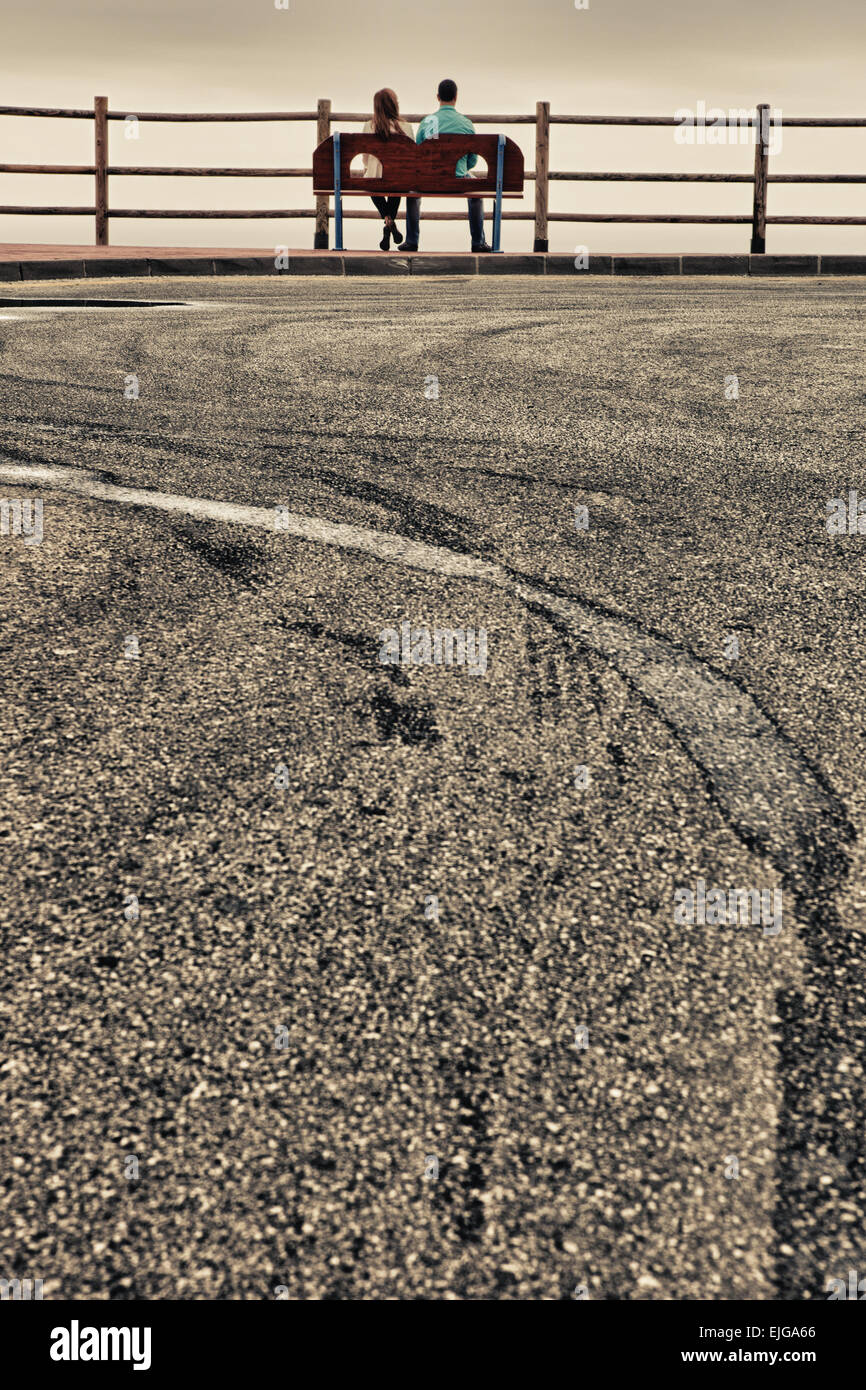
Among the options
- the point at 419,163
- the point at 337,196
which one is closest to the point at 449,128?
the point at 419,163

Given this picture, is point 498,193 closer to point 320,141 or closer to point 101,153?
point 320,141

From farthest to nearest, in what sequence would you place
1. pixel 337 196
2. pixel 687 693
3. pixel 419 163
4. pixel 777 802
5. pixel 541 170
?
pixel 541 170 < pixel 337 196 < pixel 419 163 < pixel 687 693 < pixel 777 802

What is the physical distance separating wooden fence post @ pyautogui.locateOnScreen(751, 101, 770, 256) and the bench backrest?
11.8 ft

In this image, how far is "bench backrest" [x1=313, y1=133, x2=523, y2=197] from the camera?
15.1 m

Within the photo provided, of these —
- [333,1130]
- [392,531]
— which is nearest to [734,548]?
[392,531]

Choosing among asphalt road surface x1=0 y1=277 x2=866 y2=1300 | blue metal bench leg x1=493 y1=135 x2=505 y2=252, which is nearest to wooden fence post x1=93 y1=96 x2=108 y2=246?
blue metal bench leg x1=493 y1=135 x2=505 y2=252

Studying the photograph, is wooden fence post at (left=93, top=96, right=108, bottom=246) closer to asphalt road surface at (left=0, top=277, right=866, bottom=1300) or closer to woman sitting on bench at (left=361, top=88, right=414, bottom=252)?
woman sitting on bench at (left=361, top=88, right=414, bottom=252)

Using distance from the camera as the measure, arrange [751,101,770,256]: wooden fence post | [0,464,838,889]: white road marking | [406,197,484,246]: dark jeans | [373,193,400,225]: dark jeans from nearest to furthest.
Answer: [0,464,838,889]: white road marking, [406,197,484,246]: dark jeans, [373,193,400,225]: dark jeans, [751,101,770,256]: wooden fence post

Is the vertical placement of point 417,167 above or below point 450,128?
below

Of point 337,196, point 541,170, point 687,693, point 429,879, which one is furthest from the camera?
point 541,170

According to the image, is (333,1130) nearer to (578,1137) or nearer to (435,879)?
(578,1137)

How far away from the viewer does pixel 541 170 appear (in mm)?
16797

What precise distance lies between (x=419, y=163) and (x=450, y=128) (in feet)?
2.02
